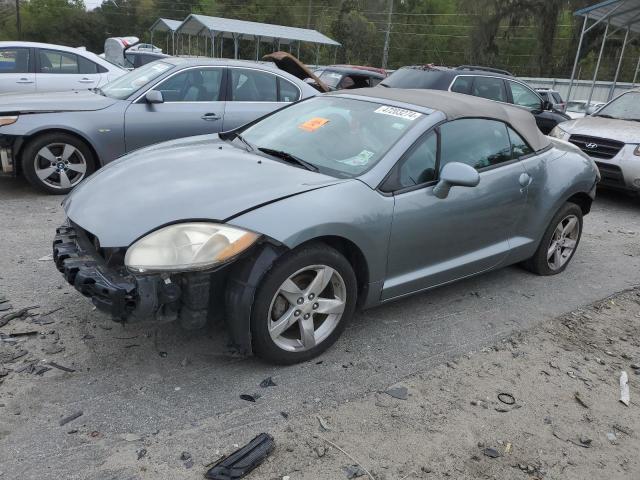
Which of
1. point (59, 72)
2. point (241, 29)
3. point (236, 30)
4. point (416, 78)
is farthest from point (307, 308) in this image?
point (241, 29)

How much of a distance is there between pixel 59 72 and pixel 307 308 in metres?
8.32

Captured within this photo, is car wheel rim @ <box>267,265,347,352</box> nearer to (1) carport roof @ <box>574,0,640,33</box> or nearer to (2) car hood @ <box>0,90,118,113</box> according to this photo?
(2) car hood @ <box>0,90,118,113</box>

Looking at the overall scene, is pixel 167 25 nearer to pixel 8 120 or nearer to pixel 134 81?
pixel 134 81

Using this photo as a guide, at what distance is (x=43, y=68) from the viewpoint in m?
9.23

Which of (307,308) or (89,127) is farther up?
(89,127)

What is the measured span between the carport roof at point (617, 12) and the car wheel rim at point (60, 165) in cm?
1480

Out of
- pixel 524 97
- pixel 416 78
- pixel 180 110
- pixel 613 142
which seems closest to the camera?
pixel 180 110

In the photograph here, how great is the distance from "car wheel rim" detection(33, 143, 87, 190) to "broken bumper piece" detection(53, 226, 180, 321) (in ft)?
12.1

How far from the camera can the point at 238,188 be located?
3047mm

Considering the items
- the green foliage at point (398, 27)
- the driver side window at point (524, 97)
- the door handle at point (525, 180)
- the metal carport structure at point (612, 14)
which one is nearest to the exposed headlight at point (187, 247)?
the door handle at point (525, 180)

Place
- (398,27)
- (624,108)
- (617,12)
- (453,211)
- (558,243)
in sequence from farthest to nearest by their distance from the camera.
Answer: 1. (398,27)
2. (617,12)
3. (624,108)
4. (558,243)
5. (453,211)

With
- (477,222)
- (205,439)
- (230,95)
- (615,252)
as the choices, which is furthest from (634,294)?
(230,95)

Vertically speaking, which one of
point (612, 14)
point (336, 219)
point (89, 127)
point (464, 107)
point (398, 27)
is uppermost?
point (398, 27)

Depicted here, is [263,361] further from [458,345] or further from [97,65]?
[97,65]
